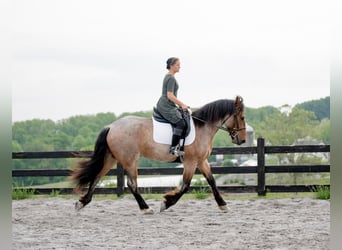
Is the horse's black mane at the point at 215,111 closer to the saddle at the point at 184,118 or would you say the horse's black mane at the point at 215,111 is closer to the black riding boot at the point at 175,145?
the saddle at the point at 184,118

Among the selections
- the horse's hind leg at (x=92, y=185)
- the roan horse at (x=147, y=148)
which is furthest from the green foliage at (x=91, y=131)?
the roan horse at (x=147, y=148)

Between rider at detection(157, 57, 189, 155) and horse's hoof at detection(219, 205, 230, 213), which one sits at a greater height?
rider at detection(157, 57, 189, 155)

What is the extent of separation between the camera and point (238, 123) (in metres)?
7.42

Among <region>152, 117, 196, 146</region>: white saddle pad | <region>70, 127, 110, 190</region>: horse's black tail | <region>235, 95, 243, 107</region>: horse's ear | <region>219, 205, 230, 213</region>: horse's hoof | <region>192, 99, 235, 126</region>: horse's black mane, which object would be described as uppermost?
<region>235, 95, 243, 107</region>: horse's ear

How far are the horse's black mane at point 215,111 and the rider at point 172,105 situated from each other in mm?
457

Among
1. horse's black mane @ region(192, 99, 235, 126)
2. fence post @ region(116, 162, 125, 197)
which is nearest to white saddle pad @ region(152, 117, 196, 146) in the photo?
horse's black mane @ region(192, 99, 235, 126)

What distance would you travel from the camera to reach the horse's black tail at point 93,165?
728 cm

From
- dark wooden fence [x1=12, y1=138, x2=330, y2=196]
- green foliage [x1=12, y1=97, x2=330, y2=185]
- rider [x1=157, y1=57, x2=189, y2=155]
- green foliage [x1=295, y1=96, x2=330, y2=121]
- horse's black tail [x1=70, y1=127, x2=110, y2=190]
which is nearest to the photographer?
rider [x1=157, y1=57, x2=189, y2=155]

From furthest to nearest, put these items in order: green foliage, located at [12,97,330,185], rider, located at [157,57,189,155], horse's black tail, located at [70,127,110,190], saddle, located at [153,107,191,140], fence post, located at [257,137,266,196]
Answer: green foliage, located at [12,97,330,185]
fence post, located at [257,137,266,196]
horse's black tail, located at [70,127,110,190]
saddle, located at [153,107,191,140]
rider, located at [157,57,189,155]

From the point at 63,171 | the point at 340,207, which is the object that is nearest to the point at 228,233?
the point at 340,207

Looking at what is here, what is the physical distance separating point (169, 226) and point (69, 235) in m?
1.24

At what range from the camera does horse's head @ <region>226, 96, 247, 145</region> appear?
290 inches

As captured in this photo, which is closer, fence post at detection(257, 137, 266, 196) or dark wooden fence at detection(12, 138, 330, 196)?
dark wooden fence at detection(12, 138, 330, 196)

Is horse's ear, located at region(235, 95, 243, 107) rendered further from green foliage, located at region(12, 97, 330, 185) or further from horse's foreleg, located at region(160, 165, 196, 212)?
green foliage, located at region(12, 97, 330, 185)
